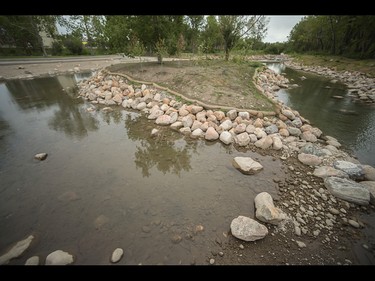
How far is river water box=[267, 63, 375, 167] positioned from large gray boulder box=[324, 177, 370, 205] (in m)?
2.03

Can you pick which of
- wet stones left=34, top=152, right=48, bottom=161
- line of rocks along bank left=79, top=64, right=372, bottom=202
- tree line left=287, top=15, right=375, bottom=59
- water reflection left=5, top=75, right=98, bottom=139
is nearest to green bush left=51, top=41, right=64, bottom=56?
water reflection left=5, top=75, right=98, bottom=139

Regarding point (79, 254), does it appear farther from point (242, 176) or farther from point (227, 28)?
point (227, 28)

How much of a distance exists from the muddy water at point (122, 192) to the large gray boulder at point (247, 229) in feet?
0.64

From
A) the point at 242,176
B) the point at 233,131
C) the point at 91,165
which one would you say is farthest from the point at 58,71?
the point at 242,176

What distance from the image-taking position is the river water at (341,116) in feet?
19.4

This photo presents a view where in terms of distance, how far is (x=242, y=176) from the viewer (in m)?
4.48

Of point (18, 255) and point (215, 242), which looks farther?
point (215, 242)

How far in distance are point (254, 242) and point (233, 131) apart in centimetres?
399

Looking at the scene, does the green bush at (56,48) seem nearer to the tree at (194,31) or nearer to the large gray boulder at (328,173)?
the tree at (194,31)

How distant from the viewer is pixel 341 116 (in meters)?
8.45

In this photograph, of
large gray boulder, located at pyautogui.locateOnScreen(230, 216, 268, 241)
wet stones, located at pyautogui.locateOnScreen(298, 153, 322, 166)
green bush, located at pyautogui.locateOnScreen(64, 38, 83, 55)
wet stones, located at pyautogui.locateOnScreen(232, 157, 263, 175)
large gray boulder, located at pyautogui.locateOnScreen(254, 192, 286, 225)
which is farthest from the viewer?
green bush, located at pyautogui.locateOnScreen(64, 38, 83, 55)

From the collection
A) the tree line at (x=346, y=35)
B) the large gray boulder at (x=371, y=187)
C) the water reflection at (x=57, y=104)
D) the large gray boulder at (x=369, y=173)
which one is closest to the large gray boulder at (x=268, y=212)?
the large gray boulder at (x=371, y=187)

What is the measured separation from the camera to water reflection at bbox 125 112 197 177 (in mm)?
4961

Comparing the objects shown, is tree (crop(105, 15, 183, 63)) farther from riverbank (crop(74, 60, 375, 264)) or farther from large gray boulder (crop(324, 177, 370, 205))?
large gray boulder (crop(324, 177, 370, 205))
